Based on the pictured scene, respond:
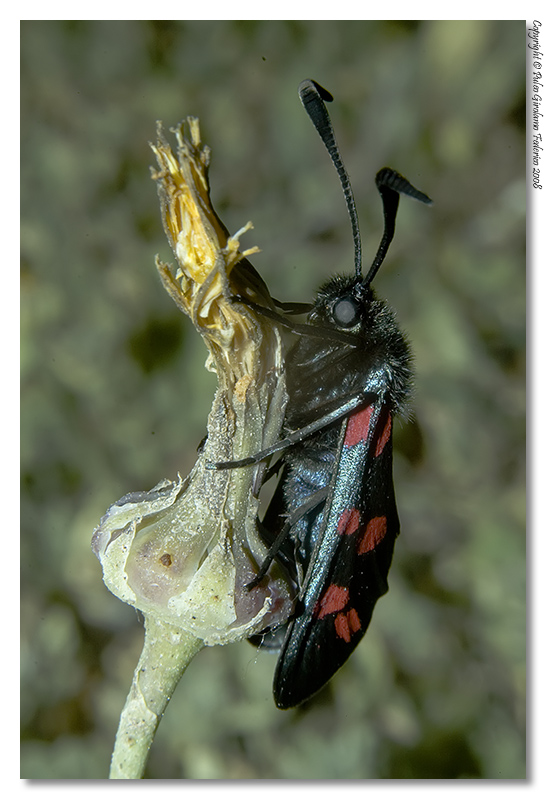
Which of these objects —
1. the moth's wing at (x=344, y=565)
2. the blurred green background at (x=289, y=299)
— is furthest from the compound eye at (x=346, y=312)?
the blurred green background at (x=289, y=299)

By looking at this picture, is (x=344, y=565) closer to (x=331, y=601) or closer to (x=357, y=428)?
(x=331, y=601)

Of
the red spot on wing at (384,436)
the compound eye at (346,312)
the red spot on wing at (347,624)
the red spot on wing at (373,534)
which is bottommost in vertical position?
the red spot on wing at (347,624)

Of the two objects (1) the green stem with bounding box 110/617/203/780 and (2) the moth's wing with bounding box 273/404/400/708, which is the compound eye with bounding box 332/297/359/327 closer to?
(2) the moth's wing with bounding box 273/404/400/708

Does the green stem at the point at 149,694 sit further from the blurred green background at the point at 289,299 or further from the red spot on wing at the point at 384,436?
the blurred green background at the point at 289,299

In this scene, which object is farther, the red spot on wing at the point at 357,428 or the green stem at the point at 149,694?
the red spot on wing at the point at 357,428

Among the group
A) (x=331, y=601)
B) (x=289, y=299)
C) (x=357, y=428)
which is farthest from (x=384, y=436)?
(x=289, y=299)

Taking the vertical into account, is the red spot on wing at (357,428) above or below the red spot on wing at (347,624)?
above

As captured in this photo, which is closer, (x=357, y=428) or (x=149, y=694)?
(x=149, y=694)

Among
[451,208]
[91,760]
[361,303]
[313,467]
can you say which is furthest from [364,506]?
[451,208]
